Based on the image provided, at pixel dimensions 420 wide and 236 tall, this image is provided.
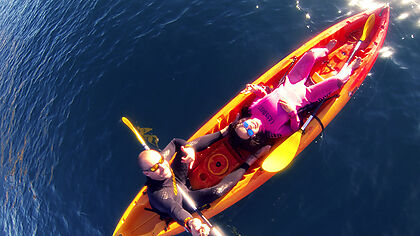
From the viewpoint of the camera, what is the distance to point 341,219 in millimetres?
4980

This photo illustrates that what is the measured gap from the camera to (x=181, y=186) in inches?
185

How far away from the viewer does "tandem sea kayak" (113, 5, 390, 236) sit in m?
5.04

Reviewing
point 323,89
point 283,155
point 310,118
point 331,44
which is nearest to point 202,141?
point 283,155

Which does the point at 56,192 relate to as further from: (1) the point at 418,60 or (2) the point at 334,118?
(1) the point at 418,60

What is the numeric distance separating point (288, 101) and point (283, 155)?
3.81 feet

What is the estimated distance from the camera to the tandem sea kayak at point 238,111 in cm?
504

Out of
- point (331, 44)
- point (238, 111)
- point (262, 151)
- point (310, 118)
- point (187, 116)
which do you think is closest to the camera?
point (262, 151)

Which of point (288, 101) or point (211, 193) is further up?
point (288, 101)

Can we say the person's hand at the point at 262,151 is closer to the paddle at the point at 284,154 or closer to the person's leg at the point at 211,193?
the paddle at the point at 284,154

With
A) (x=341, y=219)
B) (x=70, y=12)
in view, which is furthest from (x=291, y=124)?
(x=70, y=12)

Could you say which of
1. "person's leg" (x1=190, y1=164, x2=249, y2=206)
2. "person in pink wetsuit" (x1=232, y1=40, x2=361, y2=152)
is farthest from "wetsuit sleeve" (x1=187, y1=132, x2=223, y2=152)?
"person's leg" (x1=190, y1=164, x2=249, y2=206)

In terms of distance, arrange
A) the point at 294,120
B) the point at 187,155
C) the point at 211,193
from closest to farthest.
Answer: the point at 187,155, the point at 211,193, the point at 294,120

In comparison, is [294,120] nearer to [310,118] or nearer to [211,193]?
[310,118]

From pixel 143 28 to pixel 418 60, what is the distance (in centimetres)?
891
